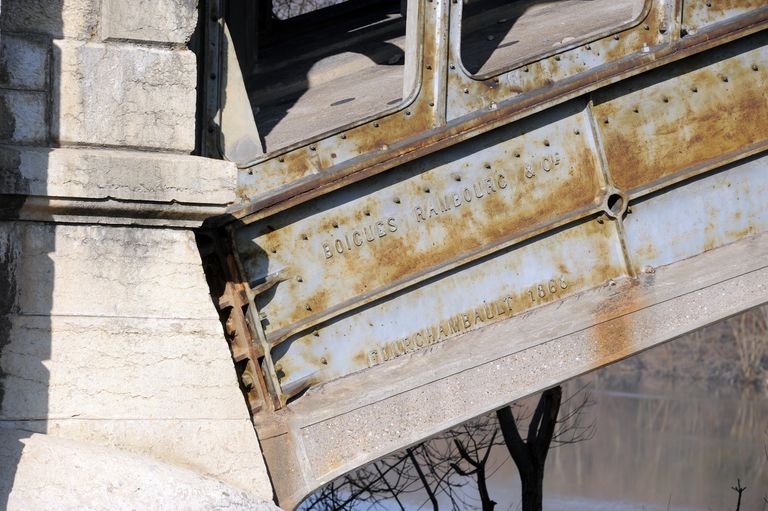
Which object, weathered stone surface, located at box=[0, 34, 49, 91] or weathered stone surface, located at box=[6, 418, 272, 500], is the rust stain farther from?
weathered stone surface, located at box=[0, 34, 49, 91]

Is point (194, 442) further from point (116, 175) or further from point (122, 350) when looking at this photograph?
point (116, 175)

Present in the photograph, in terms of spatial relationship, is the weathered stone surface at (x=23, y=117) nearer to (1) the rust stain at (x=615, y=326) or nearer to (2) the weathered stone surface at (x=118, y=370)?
(2) the weathered stone surface at (x=118, y=370)

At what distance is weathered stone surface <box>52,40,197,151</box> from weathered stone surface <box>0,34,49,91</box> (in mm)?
61

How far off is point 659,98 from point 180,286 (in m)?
2.96

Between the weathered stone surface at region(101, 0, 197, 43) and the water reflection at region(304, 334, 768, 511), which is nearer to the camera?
the weathered stone surface at region(101, 0, 197, 43)

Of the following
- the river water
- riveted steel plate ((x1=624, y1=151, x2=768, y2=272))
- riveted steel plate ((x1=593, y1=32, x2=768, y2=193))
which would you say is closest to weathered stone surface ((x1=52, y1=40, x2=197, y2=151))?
riveted steel plate ((x1=593, y1=32, x2=768, y2=193))

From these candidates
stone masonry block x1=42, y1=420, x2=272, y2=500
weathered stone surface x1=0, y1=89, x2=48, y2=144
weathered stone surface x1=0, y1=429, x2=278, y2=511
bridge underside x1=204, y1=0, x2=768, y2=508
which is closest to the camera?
weathered stone surface x1=0, y1=429, x2=278, y2=511

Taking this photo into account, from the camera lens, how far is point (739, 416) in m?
24.2

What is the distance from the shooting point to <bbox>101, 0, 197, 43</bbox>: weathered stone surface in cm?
472

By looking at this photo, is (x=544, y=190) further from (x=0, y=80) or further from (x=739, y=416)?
(x=739, y=416)

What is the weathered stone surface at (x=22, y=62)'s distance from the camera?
15.2ft

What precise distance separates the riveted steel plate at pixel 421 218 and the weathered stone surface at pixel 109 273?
0.84 m

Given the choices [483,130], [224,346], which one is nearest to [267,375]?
[224,346]

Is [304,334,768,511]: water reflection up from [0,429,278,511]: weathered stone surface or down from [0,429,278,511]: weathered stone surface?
up
